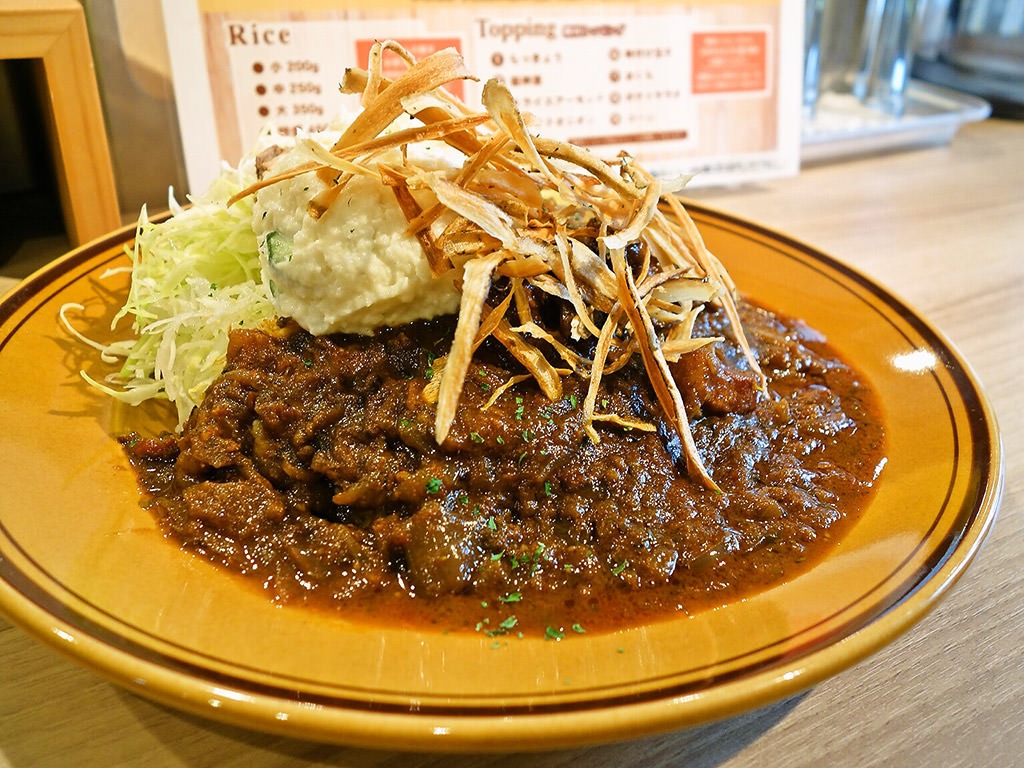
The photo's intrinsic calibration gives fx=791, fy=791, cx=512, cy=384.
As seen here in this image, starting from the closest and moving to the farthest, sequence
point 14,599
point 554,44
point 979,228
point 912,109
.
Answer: point 14,599
point 554,44
point 979,228
point 912,109

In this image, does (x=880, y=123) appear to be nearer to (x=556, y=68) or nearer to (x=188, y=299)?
(x=556, y=68)

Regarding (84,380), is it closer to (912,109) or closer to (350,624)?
(350,624)

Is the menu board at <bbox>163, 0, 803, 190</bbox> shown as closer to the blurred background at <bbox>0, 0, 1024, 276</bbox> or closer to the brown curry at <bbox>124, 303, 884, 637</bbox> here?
the blurred background at <bbox>0, 0, 1024, 276</bbox>

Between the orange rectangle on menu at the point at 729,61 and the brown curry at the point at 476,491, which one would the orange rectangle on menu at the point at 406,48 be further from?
the brown curry at the point at 476,491

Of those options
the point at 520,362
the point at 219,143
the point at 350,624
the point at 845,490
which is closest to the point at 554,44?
the point at 219,143

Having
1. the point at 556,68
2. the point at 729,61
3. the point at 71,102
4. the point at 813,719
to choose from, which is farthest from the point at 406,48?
the point at 813,719

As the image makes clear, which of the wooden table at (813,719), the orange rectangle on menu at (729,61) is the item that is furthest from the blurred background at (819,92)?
the wooden table at (813,719)

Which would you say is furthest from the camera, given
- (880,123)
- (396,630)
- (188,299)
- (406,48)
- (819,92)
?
(819,92)
